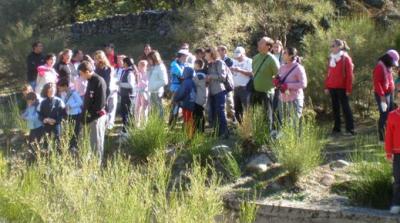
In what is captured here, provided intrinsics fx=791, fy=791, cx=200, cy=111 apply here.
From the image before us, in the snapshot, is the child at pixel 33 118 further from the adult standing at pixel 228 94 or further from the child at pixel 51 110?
the adult standing at pixel 228 94

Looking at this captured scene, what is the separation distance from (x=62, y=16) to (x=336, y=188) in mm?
22085

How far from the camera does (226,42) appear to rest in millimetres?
17594

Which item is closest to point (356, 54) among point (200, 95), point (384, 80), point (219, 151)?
point (384, 80)

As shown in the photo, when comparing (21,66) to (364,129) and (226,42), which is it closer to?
(226,42)

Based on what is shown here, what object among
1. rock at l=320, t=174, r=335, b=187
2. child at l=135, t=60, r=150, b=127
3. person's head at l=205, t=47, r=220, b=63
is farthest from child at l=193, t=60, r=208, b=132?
rock at l=320, t=174, r=335, b=187

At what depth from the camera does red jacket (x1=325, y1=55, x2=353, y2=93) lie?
461 inches

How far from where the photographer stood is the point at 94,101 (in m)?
10.4

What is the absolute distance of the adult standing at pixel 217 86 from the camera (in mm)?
11703

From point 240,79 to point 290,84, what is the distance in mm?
1889

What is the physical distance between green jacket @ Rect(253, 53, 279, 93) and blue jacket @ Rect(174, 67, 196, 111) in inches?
39.4

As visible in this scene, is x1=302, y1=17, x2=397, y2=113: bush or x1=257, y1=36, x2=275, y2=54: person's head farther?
x1=302, y1=17, x2=397, y2=113: bush

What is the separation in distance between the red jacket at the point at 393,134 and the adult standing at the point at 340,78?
3.24 m

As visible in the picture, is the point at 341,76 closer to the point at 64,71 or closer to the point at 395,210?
the point at 395,210

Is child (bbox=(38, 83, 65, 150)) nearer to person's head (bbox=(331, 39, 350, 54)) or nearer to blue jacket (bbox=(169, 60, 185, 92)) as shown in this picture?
blue jacket (bbox=(169, 60, 185, 92))
